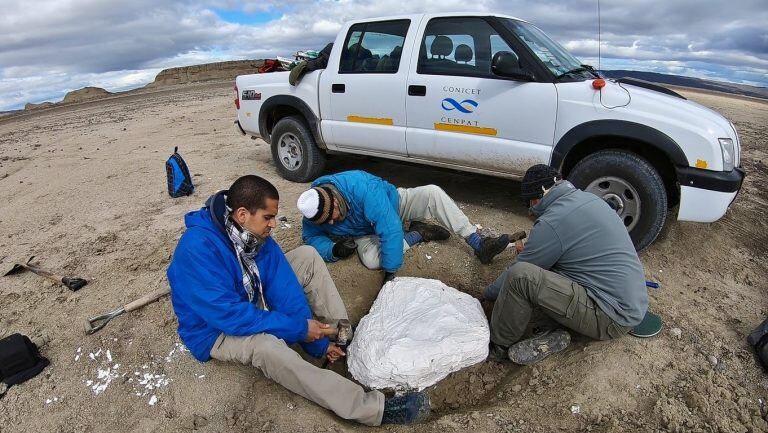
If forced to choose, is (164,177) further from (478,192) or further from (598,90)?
(598,90)

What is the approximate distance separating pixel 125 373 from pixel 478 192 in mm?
3979

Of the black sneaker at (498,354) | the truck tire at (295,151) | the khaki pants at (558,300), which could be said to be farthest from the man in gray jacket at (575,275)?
the truck tire at (295,151)

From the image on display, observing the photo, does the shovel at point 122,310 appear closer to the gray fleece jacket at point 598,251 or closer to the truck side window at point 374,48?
the gray fleece jacket at point 598,251

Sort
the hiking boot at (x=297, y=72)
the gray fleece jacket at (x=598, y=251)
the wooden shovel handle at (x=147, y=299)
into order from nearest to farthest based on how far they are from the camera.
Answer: the gray fleece jacket at (x=598, y=251) < the wooden shovel handle at (x=147, y=299) < the hiking boot at (x=297, y=72)

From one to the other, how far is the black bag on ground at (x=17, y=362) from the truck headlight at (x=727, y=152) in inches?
201

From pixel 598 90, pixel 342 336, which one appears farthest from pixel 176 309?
pixel 598 90

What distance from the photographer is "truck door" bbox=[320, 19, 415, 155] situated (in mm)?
4730

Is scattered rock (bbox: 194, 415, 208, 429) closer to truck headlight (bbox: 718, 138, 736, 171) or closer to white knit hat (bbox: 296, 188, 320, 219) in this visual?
white knit hat (bbox: 296, 188, 320, 219)

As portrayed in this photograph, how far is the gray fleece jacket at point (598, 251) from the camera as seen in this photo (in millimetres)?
2705

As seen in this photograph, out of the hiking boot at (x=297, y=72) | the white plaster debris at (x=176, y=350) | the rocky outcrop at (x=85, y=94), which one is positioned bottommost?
the white plaster debris at (x=176, y=350)

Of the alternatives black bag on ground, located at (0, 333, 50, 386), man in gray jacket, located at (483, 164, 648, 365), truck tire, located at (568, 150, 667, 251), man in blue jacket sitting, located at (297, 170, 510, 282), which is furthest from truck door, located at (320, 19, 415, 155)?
black bag on ground, located at (0, 333, 50, 386)

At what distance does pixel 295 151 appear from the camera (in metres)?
5.93

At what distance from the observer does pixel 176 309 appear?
2695mm

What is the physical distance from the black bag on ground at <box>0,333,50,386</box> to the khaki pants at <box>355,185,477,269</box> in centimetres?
240
